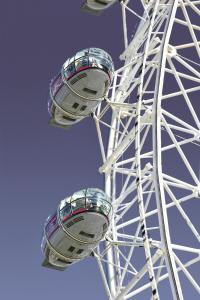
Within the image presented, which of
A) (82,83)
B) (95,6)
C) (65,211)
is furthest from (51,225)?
(95,6)

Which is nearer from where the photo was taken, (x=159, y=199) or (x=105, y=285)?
(x=159, y=199)

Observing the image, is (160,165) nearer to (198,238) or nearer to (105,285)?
(198,238)

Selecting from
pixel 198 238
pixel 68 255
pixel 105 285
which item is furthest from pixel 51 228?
pixel 198 238

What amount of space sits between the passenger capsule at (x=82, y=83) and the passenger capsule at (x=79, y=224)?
3103 millimetres

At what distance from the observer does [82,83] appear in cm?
1803

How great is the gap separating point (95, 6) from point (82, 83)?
4.91 meters

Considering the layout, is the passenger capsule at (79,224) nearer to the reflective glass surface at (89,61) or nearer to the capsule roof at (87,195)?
the capsule roof at (87,195)

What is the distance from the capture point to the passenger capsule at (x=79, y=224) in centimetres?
1584

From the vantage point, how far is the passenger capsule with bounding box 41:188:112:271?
15.8m

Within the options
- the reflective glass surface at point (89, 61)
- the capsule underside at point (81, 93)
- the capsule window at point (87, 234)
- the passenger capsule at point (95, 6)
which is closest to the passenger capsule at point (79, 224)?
the capsule window at point (87, 234)

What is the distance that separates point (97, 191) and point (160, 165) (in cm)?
267

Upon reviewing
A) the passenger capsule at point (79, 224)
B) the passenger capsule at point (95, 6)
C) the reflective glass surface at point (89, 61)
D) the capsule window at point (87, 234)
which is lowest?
the capsule window at point (87, 234)

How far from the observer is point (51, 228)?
16484 mm

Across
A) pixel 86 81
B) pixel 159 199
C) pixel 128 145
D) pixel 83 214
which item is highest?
pixel 86 81
